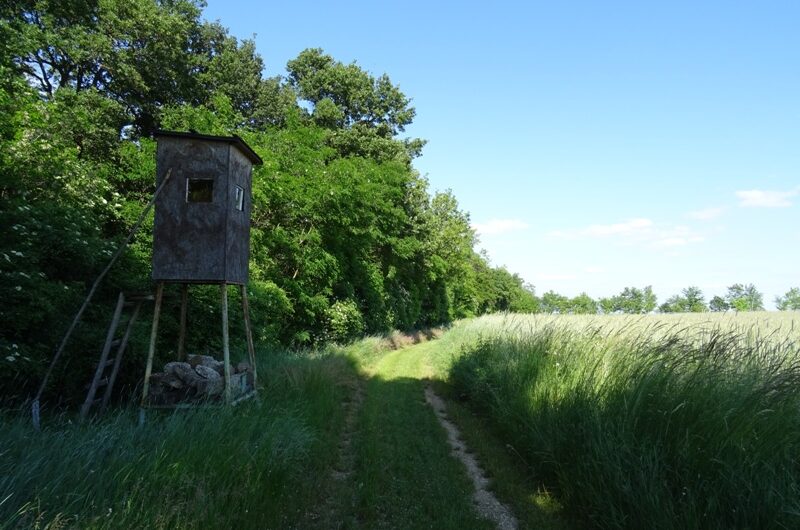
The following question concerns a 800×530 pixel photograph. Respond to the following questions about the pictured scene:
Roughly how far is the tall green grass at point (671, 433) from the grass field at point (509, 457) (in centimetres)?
2

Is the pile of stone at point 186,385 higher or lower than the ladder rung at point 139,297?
lower

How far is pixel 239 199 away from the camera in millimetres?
7887

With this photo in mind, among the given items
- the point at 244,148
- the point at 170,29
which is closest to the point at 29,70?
the point at 170,29

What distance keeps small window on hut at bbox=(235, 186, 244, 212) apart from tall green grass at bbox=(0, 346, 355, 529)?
328cm

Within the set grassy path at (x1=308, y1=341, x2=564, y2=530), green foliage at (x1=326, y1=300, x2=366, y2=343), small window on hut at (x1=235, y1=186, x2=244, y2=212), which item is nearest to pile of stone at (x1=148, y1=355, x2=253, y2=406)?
grassy path at (x1=308, y1=341, x2=564, y2=530)

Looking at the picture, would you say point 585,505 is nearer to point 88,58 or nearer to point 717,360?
point 717,360

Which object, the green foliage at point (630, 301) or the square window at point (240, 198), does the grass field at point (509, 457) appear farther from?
the green foliage at point (630, 301)

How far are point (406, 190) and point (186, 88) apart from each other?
1364cm

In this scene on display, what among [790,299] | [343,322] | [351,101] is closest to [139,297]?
[343,322]

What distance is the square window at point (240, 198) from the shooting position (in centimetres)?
777

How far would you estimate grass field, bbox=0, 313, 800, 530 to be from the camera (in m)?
3.55

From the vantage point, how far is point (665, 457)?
4.50 m

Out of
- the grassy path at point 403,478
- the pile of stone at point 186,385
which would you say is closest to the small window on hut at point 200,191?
the pile of stone at point 186,385

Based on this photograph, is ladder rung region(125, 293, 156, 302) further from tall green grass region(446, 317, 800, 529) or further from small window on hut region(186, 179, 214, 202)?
tall green grass region(446, 317, 800, 529)
